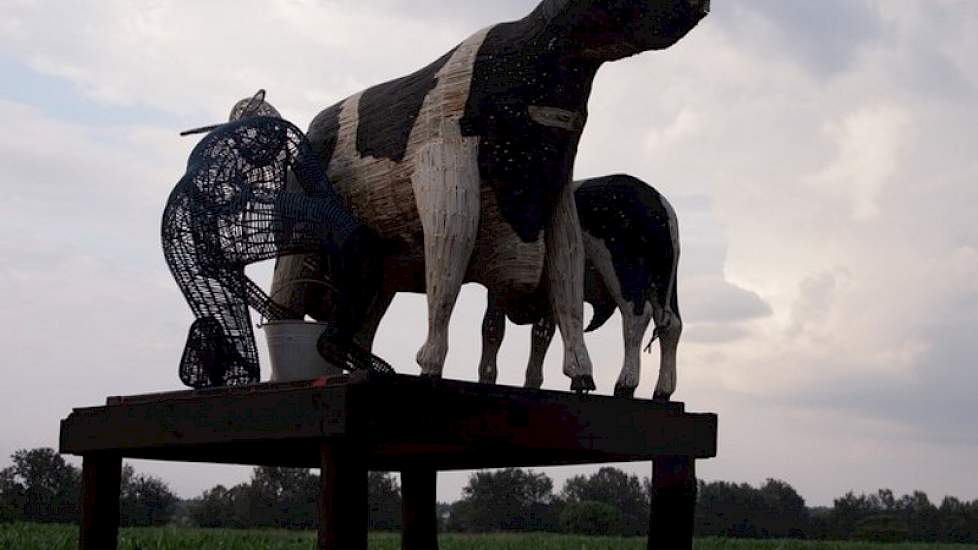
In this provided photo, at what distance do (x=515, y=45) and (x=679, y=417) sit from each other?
1.72 metres

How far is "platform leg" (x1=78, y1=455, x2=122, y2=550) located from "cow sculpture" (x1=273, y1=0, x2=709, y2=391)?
1506mm

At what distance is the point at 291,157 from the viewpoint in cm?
556

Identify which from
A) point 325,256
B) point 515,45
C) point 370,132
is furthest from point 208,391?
point 515,45

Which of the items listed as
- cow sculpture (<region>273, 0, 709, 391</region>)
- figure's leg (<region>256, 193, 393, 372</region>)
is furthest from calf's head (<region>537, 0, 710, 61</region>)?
figure's leg (<region>256, 193, 393, 372</region>)

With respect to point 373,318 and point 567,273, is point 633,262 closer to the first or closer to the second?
point 567,273

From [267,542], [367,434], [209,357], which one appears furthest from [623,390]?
[267,542]

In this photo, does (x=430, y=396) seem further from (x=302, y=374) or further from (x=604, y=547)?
(x=604, y=547)

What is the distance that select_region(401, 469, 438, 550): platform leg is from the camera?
263 inches

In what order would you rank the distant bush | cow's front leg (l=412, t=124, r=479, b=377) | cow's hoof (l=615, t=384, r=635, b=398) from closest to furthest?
1. cow's front leg (l=412, t=124, r=479, b=377)
2. cow's hoof (l=615, t=384, r=635, b=398)
3. the distant bush

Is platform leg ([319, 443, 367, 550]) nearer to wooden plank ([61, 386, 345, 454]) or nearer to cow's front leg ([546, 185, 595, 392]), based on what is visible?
wooden plank ([61, 386, 345, 454])

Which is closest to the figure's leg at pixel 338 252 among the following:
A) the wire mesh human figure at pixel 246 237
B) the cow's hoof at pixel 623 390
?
the wire mesh human figure at pixel 246 237

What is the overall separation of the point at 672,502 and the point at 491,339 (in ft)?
3.92

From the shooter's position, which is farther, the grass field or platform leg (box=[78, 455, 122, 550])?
the grass field

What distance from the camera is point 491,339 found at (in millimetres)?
6215
